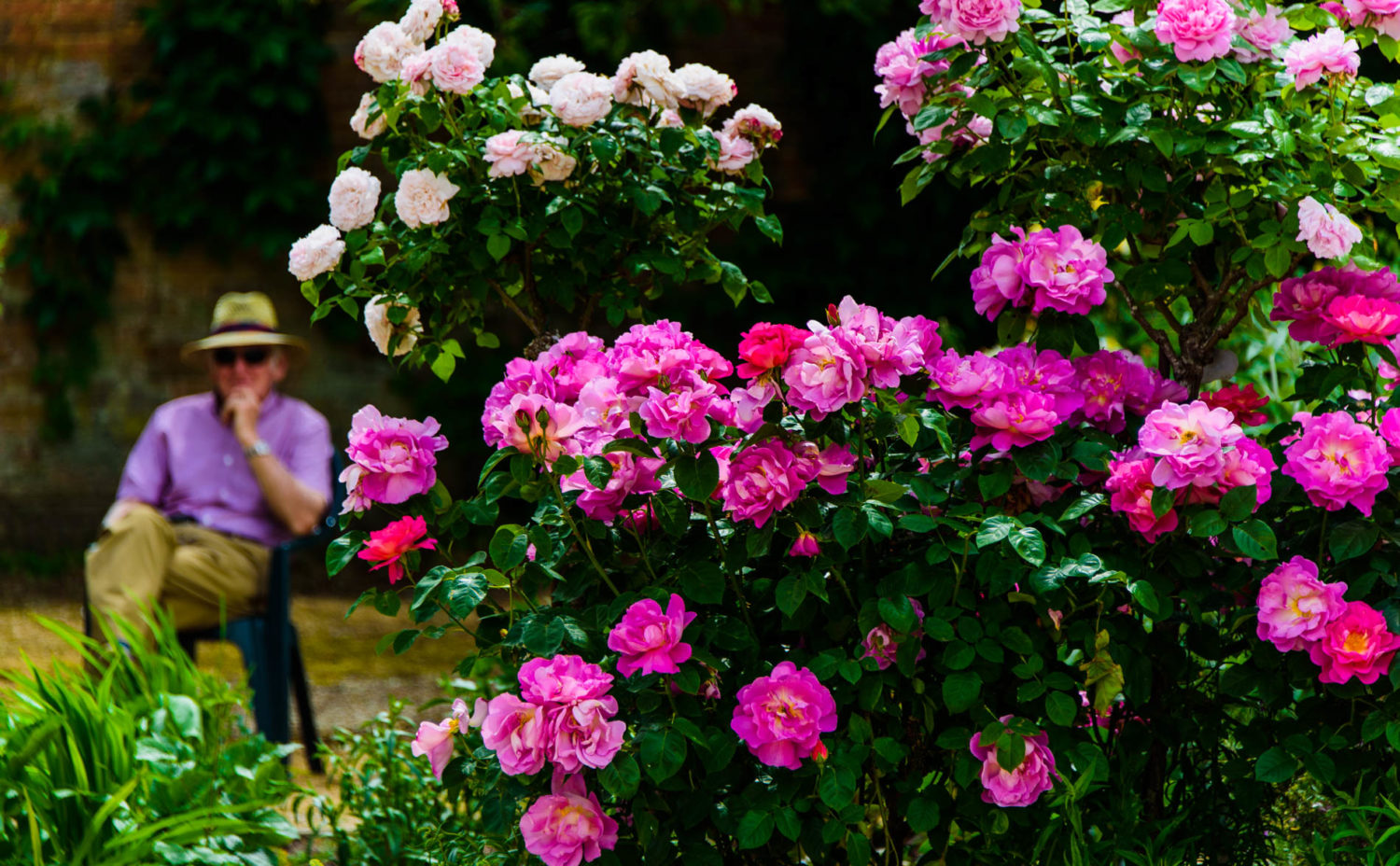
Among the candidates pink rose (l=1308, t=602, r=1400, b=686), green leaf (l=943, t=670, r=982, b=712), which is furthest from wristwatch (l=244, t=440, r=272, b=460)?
pink rose (l=1308, t=602, r=1400, b=686)

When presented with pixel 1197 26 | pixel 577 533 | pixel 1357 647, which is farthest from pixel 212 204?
pixel 1357 647

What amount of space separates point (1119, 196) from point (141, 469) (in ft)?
8.57

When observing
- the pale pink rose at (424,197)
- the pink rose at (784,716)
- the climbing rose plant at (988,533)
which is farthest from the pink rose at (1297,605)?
the pale pink rose at (424,197)

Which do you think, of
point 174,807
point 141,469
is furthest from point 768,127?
point 141,469

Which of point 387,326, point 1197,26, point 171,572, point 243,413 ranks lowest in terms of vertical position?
point 171,572

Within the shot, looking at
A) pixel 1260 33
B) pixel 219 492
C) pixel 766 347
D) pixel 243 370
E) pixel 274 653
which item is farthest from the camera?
pixel 243 370

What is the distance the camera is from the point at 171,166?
5707mm

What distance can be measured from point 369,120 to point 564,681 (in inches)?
32.0

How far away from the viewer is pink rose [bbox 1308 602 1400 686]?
1442 millimetres

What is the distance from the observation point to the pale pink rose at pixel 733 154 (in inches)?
72.4

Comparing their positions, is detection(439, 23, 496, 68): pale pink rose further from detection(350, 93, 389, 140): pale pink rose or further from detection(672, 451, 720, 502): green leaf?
detection(672, 451, 720, 502): green leaf

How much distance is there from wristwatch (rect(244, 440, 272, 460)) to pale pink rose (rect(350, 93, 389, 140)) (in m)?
1.68

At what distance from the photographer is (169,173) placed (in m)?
5.71

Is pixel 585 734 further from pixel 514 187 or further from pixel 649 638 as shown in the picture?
pixel 514 187
